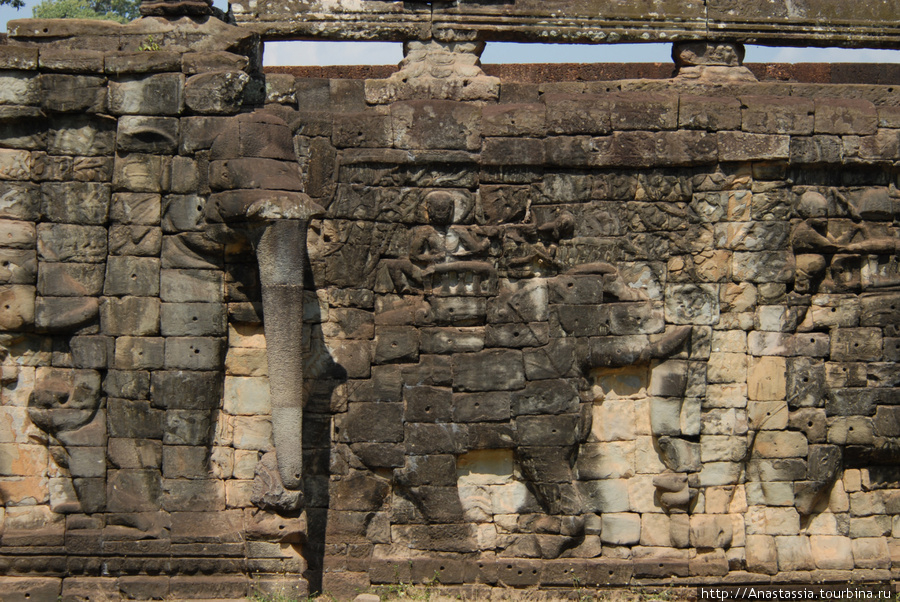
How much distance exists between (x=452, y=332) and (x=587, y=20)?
324cm

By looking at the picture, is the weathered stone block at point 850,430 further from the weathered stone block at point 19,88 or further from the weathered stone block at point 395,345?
the weathered stone block at point 19,88

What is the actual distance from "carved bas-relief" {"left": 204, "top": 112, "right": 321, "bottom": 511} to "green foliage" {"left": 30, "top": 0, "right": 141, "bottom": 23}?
1524 centimetres

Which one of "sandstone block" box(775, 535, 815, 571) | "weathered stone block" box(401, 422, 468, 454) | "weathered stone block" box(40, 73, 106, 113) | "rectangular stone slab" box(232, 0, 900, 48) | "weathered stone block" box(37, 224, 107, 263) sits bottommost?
"sandstone block" box(775, 535, 815, 571)

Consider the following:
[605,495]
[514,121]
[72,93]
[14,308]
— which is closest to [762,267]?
[605,495]

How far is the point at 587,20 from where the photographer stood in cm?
929

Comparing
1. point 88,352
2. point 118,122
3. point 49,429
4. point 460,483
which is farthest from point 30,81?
point 460,483

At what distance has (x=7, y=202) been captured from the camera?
324 inches

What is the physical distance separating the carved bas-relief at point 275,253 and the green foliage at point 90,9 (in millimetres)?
15243

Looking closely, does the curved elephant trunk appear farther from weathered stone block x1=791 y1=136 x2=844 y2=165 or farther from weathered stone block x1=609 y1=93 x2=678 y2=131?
weathered stone block x1=791 y1=136 x2=844 y2=165

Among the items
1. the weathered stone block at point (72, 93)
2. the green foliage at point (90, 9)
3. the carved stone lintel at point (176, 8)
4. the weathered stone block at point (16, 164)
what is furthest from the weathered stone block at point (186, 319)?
the green foliage at point (90, 9)

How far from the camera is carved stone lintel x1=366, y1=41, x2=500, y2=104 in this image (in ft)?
29.3

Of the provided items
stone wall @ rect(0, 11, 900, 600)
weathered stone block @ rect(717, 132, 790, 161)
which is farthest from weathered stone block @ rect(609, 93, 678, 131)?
weathered stone block @ rect(717, 132, 790, 161)

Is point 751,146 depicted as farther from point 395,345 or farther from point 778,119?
point 395,345

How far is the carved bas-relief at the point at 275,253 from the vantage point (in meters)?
7.86
